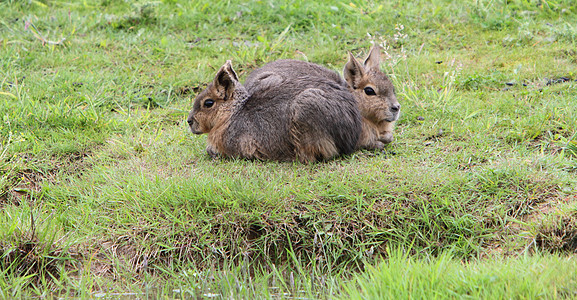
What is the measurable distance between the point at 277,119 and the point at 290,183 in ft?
2.10

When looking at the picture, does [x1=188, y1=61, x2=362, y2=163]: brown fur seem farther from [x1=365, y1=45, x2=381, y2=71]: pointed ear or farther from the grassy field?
[x1=365, y1=45, x2=381, y2=71]: pointed ear

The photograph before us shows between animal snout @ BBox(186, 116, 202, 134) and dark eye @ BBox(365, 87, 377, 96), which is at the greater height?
dark eye @ BBox(365, 87, 377, 96)

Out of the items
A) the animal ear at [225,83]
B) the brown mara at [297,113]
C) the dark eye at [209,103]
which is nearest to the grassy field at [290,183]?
the brown mara at [297,113]

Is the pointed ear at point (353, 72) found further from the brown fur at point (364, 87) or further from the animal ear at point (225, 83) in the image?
the animal ear at point (225, 83)

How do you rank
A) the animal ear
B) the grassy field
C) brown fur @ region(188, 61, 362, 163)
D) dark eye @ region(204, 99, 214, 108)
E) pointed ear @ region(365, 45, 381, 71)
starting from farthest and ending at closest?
pointed ear @ region(365, 45, 381, 71), dark eye @ region(204, 99, 214, 108), the animal ear, brown fur @ region(188, 61, 362, 163), the grassy field

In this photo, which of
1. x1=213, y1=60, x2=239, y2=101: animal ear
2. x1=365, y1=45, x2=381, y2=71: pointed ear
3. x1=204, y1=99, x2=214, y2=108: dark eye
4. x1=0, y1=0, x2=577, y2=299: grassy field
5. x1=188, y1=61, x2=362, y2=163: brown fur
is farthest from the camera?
x1=365, y1=45, x2=381, y2=71: pointed ear

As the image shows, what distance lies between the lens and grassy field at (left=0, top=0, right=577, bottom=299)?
12.5ft

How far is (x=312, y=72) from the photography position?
5.31 m

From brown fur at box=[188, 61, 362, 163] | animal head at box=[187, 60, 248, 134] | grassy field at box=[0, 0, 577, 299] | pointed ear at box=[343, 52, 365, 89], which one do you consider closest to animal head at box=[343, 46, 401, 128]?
pointed ear at box=[343, 52, 365, 89]

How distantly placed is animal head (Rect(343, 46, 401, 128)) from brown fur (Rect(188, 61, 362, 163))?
0.20 metres

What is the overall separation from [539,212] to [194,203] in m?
2.54

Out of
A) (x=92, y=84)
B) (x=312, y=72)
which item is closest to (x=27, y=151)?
(x=92, y=84)

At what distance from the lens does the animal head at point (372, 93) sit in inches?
204

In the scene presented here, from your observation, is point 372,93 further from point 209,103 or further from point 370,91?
point 209,103
